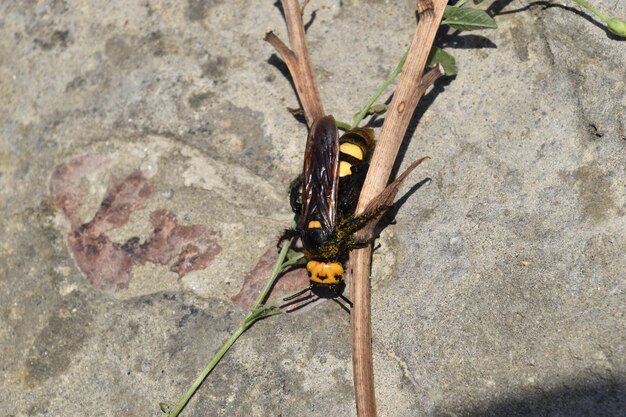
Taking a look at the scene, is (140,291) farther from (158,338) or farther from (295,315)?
(295,315)

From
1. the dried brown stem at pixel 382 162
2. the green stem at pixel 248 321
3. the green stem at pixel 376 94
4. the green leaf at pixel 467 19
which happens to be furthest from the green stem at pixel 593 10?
the green stem at pixel 248 321

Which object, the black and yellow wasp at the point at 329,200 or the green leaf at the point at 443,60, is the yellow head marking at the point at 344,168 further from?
the green leaf at the point at 443,60

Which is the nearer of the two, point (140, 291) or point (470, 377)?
point (470, 377)

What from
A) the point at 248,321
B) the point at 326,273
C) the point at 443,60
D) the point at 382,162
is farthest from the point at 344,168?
the point at 248,321

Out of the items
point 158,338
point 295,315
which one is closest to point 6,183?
point 158,338

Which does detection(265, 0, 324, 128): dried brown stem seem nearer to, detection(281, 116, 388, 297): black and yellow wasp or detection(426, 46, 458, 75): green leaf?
detection(281, 116, 388, 297): black and yellow wasp

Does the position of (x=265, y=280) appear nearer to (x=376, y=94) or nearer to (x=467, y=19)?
(x=376, y=94)
